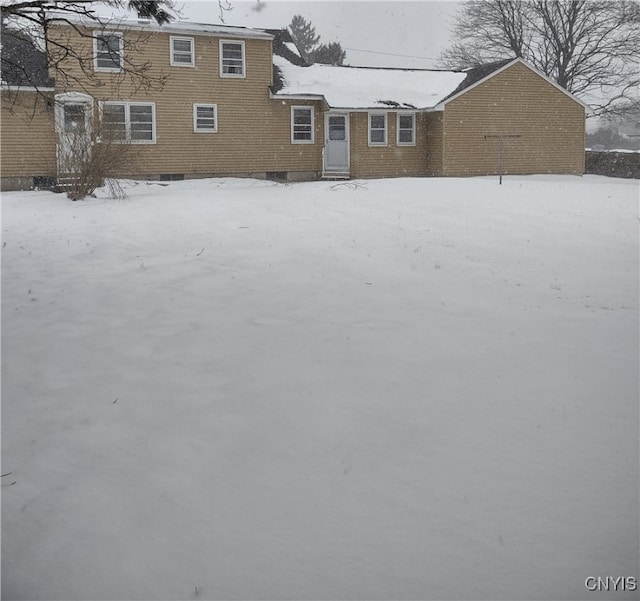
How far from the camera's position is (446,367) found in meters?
4.48

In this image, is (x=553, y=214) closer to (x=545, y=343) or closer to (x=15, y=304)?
(x=545, y=343)

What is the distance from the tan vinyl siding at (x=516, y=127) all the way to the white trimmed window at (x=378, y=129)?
2.43 m

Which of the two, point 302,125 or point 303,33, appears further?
point 303,33

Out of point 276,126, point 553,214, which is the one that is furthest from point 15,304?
point 276,126

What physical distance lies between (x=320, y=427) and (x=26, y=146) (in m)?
21.6

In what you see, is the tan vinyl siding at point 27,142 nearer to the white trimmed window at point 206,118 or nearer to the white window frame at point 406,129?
the white trimmed window at point 206,118

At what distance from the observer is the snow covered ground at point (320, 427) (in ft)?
8.69

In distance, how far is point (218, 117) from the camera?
24.1m

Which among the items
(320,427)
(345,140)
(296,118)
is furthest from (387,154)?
(320,427)

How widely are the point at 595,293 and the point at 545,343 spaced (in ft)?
5.76

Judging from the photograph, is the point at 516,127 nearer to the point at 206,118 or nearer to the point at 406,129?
the point at 406,129

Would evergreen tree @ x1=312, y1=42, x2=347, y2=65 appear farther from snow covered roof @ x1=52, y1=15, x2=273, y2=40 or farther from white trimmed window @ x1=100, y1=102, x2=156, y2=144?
white trimmed window @ x1=100, y1=102, x2=156, y2=144

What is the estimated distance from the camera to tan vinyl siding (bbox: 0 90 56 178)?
70.6 ft

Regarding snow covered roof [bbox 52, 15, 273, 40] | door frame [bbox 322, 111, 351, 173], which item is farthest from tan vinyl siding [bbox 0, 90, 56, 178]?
door frame [bbox 322, 111, 351, 173]
